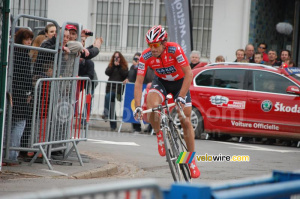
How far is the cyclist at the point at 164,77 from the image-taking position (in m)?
8.34

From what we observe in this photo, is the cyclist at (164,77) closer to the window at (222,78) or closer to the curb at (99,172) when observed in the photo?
the curb at (99,172)

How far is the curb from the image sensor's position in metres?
8.88

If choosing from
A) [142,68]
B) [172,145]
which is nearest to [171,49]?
[142,68]

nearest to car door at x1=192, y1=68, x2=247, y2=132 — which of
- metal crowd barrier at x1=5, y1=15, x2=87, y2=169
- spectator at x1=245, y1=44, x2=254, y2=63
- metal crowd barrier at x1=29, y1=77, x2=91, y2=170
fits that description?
spectator at x1=245, y1=44, x2=254, y2=63

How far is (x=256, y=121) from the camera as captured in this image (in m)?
14.9

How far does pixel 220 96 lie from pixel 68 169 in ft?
21.9

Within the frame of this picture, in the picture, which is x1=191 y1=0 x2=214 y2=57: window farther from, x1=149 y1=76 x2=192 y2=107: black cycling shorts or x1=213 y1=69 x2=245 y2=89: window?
x1=149 y1=76 x2=192 y2=107: black cycling shorts

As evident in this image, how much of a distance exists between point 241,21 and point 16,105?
471 inches

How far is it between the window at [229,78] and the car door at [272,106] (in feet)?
1.01

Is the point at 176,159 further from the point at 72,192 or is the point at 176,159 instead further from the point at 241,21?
the point at 241,21

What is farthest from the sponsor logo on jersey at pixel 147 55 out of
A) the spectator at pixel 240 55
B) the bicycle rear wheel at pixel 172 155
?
the spectator at pixel 240 55

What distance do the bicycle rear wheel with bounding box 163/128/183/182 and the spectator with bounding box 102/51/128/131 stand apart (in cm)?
883

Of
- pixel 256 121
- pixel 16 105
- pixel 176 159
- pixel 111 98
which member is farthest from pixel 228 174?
pixel 111 98

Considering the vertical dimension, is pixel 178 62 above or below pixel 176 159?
above
